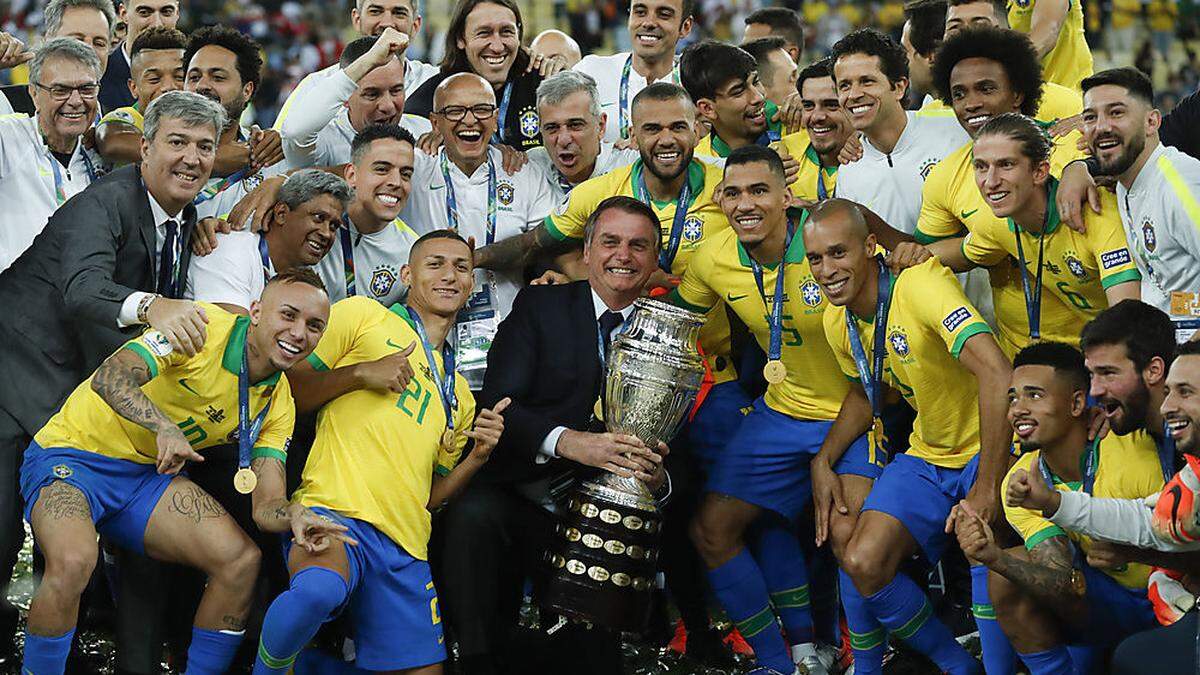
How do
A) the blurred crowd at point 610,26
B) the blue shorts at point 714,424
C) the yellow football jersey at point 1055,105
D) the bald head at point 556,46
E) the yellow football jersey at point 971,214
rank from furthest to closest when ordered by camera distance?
the blurred crowd at point 610,26 < the bald head at point 556,46 < the yellow football jersey at point 1055,105 < the blue shorts at point 714,424 < the yellow football jersey at point 971,214

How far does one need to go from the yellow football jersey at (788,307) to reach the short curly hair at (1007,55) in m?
0.93

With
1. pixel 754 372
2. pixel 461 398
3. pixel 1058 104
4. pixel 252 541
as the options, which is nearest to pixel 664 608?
pixel 754 372

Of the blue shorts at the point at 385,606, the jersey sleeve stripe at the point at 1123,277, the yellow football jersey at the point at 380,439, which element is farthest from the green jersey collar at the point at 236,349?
the jersey sleeve stripe at the point at 1123,277

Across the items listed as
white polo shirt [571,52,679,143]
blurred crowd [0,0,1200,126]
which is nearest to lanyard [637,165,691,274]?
white polo shirt [571,52,679,143]

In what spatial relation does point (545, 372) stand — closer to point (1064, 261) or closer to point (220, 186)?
point (220, 186)

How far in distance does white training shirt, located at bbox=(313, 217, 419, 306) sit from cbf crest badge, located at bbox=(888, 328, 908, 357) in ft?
6.33

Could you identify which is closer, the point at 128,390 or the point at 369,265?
the point at 128,390

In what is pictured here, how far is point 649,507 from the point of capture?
5824 mm

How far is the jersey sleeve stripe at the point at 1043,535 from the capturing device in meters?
5.48

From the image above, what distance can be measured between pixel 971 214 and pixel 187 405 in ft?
9.58

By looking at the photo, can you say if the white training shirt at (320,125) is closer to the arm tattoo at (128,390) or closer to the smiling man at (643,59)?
the smiling man at (643,59)

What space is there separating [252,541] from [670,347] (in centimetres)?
161

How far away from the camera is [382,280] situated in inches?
259

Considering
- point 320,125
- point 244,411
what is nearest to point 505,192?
point 320,125
